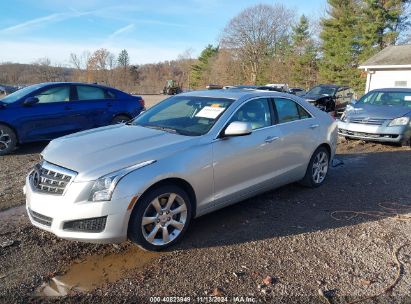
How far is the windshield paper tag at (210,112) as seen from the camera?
13.9 feet

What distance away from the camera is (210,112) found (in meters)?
4.31

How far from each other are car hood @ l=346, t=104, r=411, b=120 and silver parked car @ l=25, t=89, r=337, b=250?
4.67 m

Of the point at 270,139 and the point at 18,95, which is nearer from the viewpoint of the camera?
the point at 270,139

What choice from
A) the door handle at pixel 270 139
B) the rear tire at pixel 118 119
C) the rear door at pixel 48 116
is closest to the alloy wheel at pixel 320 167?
the door handle at pixel 270 139

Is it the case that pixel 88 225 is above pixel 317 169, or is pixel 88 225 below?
above

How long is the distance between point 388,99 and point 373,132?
182 cm

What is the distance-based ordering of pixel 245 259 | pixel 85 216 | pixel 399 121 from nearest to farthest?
Answer: pixel 85 216
pixel 245 259
pixel 399 121

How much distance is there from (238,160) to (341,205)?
6.06 feet

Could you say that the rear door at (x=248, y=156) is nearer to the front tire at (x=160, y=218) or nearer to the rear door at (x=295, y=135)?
the rear door at (x=295, y=135)

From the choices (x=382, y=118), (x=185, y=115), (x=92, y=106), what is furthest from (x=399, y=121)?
(x=92, y=106)

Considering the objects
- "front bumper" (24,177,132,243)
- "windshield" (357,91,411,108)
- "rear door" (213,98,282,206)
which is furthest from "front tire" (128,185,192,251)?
"windshield" (357,91,411,108)

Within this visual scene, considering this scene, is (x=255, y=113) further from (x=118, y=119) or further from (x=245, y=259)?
(x=118, y=119)

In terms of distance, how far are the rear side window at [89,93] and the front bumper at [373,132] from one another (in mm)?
6272

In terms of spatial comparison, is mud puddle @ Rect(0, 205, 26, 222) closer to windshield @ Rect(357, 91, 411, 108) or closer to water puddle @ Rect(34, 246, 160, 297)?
water puddle @ Rect(34, 246, 160, 297)
